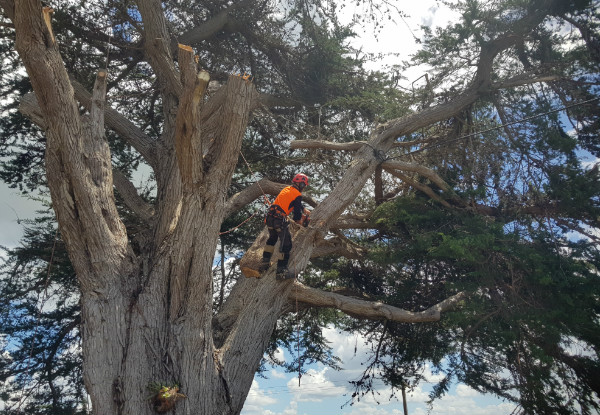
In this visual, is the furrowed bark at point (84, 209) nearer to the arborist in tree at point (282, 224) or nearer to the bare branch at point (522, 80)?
the arborist in tree at point (282, 224)

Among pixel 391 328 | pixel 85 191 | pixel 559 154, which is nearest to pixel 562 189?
pixel 559 154

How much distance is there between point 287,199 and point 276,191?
95.5 inches

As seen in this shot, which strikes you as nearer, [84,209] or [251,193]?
[84,209]

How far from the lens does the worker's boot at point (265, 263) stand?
25.3ft

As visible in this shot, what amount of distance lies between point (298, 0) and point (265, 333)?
27.1 ft

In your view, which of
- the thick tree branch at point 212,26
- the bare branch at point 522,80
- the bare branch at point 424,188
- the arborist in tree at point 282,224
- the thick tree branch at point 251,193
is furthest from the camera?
the thick tree branch at point 212,26

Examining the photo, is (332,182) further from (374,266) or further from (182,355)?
(182,355)

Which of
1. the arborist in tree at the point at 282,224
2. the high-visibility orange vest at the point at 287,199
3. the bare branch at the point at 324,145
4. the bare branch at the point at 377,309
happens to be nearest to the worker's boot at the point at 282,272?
the arborist in tree at the point at 282,224

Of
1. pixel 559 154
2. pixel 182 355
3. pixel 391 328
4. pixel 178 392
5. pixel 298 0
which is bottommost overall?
pixel 178 392

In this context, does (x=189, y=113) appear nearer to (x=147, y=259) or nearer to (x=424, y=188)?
(x=147, y=259)

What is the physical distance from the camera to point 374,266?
37.7 feet

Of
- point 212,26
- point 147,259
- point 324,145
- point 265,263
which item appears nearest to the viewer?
point 147,259

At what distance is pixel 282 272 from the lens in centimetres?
768

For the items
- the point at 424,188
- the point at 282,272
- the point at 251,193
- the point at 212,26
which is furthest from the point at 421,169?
the point at 212,26
